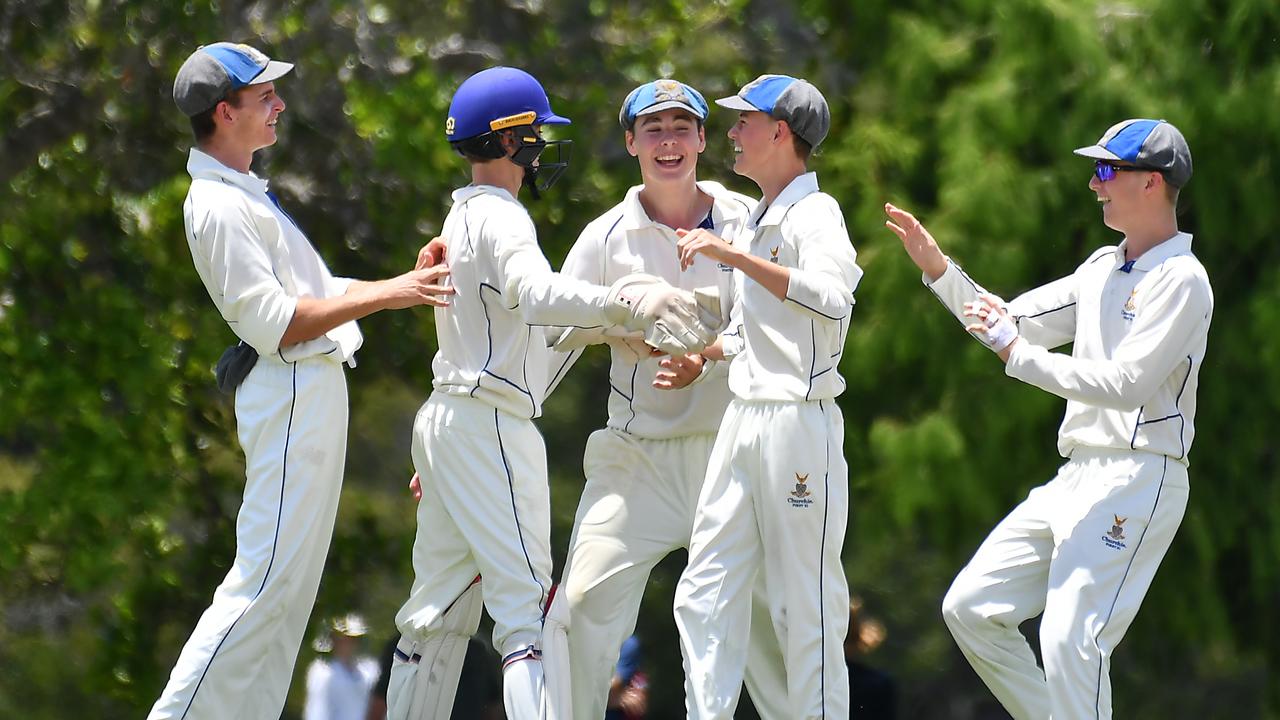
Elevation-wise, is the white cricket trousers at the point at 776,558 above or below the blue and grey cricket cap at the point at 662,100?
below

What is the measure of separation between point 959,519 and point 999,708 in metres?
1.69

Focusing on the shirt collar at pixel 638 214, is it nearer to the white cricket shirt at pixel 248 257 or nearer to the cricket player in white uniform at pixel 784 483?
the cricket player in white uniform at pixel 784 483

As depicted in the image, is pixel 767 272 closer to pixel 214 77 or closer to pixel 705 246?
pixel 705 246

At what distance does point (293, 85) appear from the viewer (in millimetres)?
10664

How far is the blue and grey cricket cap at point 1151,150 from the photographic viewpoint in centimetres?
566

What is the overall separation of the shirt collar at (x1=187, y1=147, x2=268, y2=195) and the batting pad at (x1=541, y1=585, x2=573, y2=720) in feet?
5.56

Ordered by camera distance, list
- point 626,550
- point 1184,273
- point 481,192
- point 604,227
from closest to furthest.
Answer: point 1184,273 < point 481,192 < point 626,550 < point 604,227

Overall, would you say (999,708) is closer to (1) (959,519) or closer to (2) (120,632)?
(1) (959,519)

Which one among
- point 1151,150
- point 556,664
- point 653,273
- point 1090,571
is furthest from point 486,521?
point 1151,150

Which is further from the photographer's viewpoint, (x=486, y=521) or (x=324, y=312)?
(x=486, y=521)

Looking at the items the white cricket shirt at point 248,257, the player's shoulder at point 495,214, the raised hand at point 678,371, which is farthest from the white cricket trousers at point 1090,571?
the white cricket shirt at point 248,257

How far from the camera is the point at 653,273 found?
6188 mm

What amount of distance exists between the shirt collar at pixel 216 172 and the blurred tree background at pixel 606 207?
4604mm

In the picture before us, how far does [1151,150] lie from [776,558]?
5.81 feet
